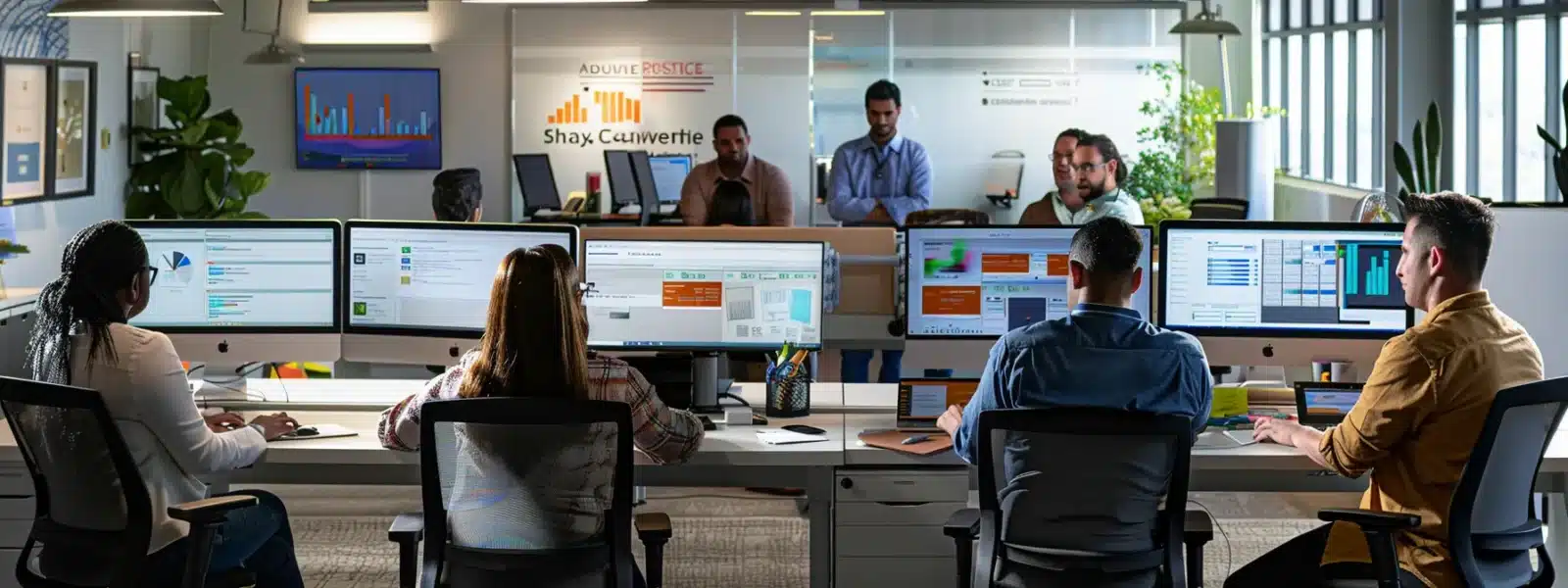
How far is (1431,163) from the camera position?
7.06 metres

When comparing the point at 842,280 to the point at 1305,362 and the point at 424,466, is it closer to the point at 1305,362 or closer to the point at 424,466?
the point at 1305,362

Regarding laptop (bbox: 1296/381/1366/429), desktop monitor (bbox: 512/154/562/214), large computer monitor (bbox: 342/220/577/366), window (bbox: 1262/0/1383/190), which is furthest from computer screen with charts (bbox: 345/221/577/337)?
desktop monitor (bbox: 512/154/562/214)

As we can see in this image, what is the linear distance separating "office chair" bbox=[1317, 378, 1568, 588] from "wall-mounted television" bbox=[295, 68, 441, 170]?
1006cm

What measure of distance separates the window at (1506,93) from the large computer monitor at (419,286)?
5.04m

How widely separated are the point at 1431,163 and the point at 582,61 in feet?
22.0

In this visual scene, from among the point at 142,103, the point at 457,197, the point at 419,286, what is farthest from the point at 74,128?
the point at 419,286

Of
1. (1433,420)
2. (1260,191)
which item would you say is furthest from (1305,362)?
(1260,191)

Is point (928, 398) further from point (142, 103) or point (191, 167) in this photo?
point (142, 103)

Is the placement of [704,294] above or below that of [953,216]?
below

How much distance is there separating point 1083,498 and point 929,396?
1.07 metres

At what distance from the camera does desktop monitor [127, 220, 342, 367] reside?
4332 millimetres

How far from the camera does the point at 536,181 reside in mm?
11508

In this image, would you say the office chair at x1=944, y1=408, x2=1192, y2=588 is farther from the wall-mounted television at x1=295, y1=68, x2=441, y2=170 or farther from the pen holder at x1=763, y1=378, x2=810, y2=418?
the wall-mounted television at x1=295, y1=68, x2=441, y2=170

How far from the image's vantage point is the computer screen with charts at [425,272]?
425cm
